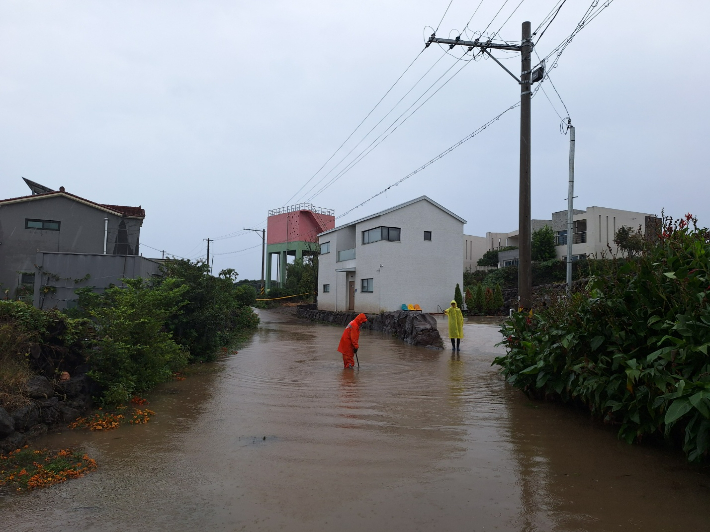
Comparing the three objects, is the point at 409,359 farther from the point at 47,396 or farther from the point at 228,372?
the point at 47,396

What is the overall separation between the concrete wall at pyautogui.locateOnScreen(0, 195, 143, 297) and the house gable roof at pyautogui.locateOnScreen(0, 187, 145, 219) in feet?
0.54

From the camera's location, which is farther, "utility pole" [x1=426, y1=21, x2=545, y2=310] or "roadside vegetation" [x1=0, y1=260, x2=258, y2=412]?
"utility pole" [x1=426, y1=21, x2=545, y2=310]

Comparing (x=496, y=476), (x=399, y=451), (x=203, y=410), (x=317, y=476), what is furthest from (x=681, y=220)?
(x=203, y=410)

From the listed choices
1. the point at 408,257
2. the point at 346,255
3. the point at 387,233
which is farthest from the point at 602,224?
the point at 346,255

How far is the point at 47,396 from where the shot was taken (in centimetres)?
706

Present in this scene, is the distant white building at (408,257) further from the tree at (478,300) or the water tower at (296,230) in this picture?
the water tower at (296,230)

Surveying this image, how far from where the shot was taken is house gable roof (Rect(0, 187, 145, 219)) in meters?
23.1

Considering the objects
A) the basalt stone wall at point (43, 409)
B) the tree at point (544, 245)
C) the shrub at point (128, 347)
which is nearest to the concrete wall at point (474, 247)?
the tree at point (544, 245)

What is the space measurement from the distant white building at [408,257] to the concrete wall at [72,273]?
18.6m

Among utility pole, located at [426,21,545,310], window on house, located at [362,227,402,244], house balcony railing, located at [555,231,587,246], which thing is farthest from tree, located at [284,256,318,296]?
utility pole, located at [426,21,545,310]

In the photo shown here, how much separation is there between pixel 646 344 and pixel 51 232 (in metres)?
24.5

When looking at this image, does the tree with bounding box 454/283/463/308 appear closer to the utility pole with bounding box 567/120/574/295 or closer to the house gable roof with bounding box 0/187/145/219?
the utility pole with bounding box 567/120/574/295

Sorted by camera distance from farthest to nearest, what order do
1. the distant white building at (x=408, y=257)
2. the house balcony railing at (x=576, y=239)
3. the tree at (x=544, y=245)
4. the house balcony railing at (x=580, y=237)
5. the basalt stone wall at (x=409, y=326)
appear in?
the tree at (x=544, y=245) < the house balcony railing at (x=576, y=239) < the house balcony railing at (x=580, y=237) < the distant white building at (x=408, y=257) < the basalt stone wall at (x=409, y=326)

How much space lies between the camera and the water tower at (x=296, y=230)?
5234 cm
